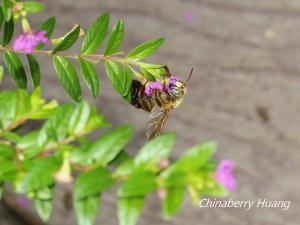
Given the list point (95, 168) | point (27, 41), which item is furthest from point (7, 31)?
point (95, 168)

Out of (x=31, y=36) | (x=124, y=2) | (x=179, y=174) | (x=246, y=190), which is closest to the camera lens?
(x=179, y=174)

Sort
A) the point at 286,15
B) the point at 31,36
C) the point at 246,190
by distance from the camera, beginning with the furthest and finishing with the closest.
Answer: the point at 286,15
the point at 246,190
the point at 31,36

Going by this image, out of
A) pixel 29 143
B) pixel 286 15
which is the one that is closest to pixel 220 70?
pixel 286 15

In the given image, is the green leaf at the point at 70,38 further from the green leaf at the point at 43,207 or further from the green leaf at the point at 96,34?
the green leaf at the point at 43,207

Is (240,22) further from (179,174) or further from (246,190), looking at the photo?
(179,174)

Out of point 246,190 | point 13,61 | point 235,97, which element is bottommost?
point 246,190

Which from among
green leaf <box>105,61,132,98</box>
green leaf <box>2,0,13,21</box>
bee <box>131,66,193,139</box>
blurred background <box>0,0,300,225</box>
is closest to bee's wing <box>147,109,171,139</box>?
bee <box>131,66,193,139</box>

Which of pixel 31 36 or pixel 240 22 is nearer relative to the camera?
pixel 31 36
